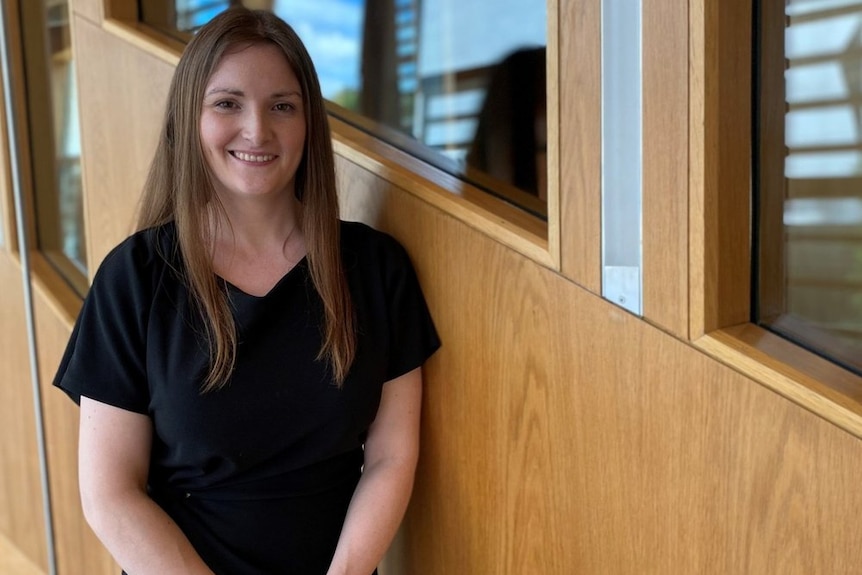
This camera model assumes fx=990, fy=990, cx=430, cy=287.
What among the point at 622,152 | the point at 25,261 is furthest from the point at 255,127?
the point at 25,261

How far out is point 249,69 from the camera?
58.2 inches

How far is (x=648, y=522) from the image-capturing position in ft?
4.45

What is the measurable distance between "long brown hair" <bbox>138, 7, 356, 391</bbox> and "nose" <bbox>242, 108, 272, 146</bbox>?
0.25 feet

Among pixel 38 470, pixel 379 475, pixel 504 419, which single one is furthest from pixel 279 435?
pixel 38 470

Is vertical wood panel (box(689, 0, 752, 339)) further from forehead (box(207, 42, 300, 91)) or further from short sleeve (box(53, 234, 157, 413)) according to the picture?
short sleeve (box(53, 234, 157, 413))

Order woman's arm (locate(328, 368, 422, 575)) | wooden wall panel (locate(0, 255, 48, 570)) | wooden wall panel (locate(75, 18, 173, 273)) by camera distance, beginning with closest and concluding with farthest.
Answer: woman's arm (locate(328, 368, 422, 575)) → wooden wall panel (locate(75, 18, 173, 273)) → wooden wall panel (locate(0, 255, 48, 570))

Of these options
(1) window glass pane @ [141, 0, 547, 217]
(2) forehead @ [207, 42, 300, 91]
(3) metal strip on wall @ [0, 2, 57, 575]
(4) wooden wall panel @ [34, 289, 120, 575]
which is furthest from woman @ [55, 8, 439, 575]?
(4) wooden wall panel @ [34, 289, 120, 575]

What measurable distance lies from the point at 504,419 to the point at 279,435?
0.35 meters

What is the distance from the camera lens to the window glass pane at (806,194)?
1.29m

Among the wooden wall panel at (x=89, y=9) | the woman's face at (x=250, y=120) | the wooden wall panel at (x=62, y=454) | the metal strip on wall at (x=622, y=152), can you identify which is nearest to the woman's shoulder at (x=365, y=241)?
the woman's face at (x=250, y=120)

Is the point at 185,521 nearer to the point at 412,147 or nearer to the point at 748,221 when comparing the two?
the point at 412,147

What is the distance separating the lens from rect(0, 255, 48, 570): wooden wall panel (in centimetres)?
291

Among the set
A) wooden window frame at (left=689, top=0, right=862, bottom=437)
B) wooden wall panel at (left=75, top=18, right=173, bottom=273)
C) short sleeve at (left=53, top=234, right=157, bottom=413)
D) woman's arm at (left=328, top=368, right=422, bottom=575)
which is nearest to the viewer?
wooden window frame at (left=689, top=0, right=862, bottom=437)

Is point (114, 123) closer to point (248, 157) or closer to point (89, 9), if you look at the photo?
point (89, 9)
